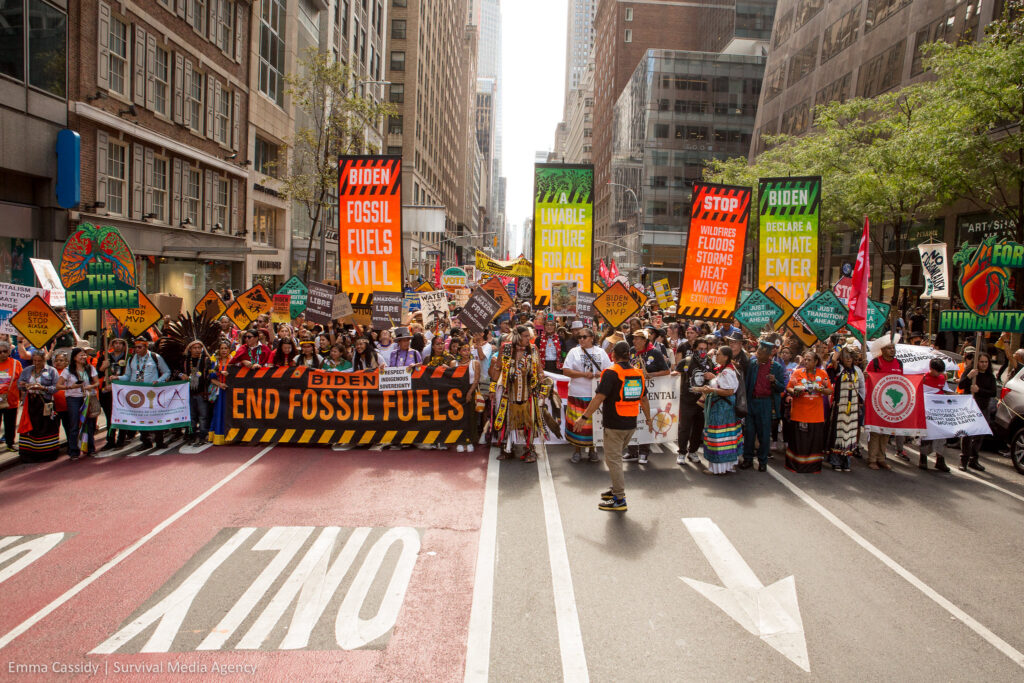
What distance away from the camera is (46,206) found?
61.4 feet

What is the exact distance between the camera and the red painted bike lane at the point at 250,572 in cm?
476

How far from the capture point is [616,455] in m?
7.95

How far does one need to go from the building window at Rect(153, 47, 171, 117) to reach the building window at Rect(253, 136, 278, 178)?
7.73 meters

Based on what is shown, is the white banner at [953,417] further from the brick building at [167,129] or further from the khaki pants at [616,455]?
the brick building at [167,129]

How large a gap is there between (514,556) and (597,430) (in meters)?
4.23

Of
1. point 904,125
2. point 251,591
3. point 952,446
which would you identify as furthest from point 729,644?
point 904,125

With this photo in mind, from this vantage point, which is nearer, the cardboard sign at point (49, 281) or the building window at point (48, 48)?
the cardboard sign at point (49, 281)

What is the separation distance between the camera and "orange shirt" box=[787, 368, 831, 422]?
9.91m

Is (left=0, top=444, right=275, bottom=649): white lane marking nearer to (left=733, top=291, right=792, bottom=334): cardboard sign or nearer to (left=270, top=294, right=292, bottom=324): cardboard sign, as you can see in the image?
(left=270, top=294, right=292, bottom=324): cardboard sign

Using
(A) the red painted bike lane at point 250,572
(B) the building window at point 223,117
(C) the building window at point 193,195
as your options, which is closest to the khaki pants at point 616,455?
(A) the red painted bike lane at point 250,572

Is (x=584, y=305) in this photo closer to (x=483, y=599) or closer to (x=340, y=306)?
(x=340, y=306)

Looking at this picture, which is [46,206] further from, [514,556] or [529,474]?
[514,556]

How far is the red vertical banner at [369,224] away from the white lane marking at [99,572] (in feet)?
19.1

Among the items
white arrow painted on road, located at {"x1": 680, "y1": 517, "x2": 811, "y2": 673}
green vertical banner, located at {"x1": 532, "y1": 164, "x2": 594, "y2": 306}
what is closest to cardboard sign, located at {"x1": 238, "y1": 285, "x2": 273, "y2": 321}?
green vertical banner, located at {"x1": 532, "y1": 164, "x2": 594, "y2": 306}
